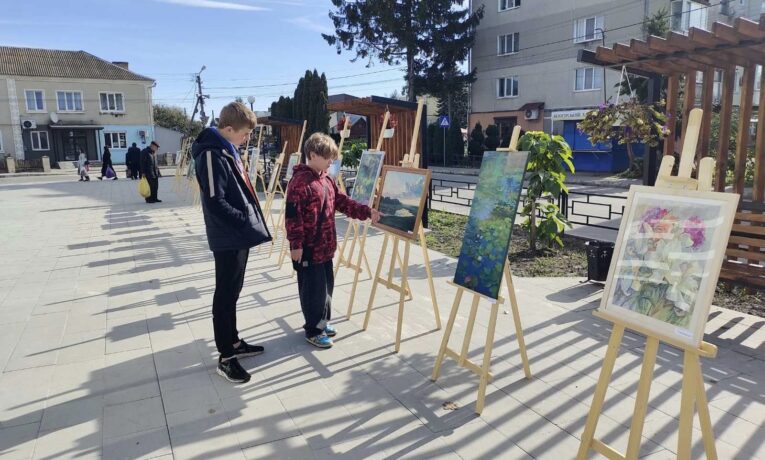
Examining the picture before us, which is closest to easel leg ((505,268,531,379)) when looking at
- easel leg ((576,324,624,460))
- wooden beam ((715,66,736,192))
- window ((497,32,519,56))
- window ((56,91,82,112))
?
easel leg ((576,324,624,460))

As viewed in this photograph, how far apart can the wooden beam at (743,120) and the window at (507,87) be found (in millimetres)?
26153

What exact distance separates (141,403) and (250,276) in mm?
3150

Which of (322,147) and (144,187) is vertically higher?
(322,147)

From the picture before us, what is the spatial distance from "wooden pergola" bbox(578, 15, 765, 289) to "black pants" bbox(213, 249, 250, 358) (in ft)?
12.8

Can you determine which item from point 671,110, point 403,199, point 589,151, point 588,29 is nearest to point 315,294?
point 403,199

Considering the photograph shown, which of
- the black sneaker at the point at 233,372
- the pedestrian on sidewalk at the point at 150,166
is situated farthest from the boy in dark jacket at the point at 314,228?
the pedestrian on sidewalk at the point at 150,166

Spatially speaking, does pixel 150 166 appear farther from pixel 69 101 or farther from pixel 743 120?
pixel 69 101

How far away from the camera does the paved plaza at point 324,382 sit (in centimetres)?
288

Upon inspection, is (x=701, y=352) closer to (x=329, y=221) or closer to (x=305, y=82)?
(x=329, y=221)

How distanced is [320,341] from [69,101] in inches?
1670

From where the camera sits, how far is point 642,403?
235cm

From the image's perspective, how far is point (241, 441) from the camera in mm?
2900

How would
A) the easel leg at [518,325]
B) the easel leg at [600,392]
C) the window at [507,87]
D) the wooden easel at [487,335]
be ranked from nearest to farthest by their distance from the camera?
the easel leg at [600,392] < the wooden easel at [487,335] < the easel leg at [518,325] < the window at [507,87]

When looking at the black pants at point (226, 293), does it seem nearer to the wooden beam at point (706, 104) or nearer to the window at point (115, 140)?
the wooden beam at point (706, 104)
